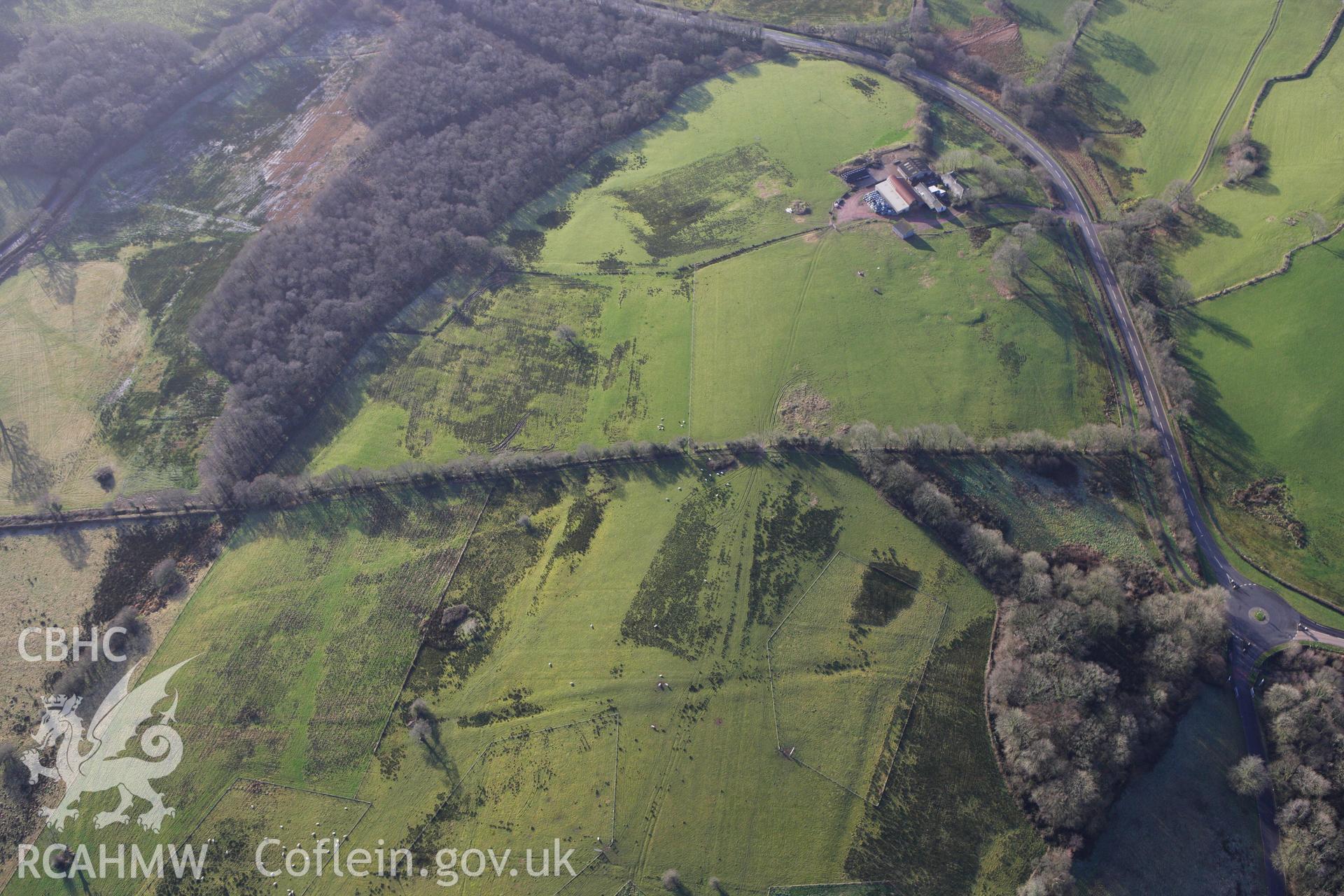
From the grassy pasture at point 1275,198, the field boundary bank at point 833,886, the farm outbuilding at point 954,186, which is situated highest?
the grassy pasture at point 1275,198

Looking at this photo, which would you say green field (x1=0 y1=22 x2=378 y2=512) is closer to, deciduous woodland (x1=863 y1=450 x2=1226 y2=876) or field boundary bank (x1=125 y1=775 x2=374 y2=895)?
field boundary bank (x1=125 y1=775 x2=374 y2=895)

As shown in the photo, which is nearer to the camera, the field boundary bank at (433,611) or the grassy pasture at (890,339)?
the field boundary bank at (433,611)

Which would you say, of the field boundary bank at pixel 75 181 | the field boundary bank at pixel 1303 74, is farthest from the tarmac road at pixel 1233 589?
the field boundary bank at pixel 75 181

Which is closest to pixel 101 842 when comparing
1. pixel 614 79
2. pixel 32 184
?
pixel 32 184

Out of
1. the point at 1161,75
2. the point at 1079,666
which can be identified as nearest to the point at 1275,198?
the point at 1161,75

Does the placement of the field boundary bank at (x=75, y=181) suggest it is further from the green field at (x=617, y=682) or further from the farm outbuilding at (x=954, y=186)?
the farm outbuilding at (x=954, y=186)

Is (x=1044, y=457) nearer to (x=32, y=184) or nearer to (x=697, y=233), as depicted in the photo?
(x=697, y=233)
